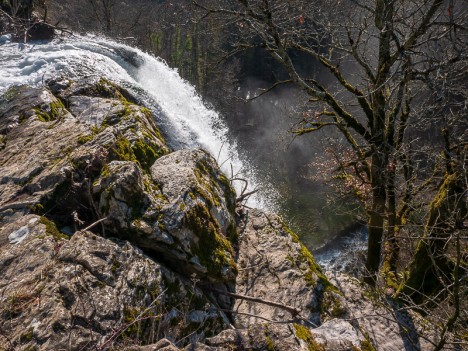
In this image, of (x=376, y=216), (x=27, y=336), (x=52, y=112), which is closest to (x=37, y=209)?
(x=27, y=336)

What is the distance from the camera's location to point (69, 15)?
927 inches

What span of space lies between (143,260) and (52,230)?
2.85 feet

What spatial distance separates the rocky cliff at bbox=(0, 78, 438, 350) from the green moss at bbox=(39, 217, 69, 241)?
0.01m

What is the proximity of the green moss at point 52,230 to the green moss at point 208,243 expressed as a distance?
1.10 meters

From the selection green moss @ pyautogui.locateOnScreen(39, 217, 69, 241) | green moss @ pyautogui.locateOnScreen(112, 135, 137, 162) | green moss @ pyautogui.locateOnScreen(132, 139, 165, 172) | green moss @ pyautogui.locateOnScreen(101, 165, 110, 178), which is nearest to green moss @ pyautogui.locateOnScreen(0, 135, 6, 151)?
green moss @ pyautogui.locateOnScreen(112, 135, 137, 162)

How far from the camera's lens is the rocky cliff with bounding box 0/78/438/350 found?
95.2 inches

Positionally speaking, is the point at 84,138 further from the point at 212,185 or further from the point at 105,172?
the point at 212,185

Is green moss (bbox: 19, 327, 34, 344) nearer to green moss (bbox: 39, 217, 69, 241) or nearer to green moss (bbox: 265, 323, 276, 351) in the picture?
green moss (bbox: 39, 217, 69, 241)

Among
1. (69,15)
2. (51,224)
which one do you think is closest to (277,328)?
(51,224)

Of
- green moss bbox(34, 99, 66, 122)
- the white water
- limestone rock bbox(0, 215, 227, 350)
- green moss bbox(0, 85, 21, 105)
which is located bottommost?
limestone rock bbox(0, 215, 227, 350)

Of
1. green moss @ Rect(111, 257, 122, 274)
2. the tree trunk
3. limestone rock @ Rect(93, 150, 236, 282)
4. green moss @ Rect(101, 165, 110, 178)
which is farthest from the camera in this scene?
the tree trunk

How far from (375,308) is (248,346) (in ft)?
6.85

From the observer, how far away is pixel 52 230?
10.4ft

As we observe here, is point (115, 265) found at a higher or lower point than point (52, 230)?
lower
